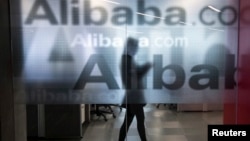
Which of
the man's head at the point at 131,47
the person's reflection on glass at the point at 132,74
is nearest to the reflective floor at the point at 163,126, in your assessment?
the person's reflection on glass at the point at 132,74

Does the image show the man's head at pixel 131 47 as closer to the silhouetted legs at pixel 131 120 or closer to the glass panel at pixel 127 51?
the glass panel at pixel 127 51

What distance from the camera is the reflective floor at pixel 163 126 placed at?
3.18 meters

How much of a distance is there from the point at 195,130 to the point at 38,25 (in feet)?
6.82

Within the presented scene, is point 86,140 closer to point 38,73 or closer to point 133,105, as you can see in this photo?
point 133,105

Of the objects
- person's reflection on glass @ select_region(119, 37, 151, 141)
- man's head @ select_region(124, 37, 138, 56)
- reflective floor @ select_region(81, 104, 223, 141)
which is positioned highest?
man's head @ select_region(124, 37, 138, 56)

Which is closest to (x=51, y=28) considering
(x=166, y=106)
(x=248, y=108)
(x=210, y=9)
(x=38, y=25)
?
(x=38, y=25)

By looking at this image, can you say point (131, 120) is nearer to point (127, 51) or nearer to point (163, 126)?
point (163, 126)

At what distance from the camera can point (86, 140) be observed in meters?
3.41

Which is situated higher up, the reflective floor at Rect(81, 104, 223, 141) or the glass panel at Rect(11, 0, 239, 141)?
the glass panel at Rect(11, 0, 239, 141)

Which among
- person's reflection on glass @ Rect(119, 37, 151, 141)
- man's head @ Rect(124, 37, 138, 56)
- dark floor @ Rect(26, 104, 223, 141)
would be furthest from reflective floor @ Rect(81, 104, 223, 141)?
man's head @ Rect(124, 37, 138, 56)

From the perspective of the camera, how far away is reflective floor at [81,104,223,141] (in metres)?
3.18

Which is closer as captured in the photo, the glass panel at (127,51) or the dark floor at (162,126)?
the glass panel at (127,51)

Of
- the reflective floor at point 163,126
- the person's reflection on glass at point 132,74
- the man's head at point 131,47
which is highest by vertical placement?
the man's head at point 131,47

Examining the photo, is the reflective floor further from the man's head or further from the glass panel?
the man's head
